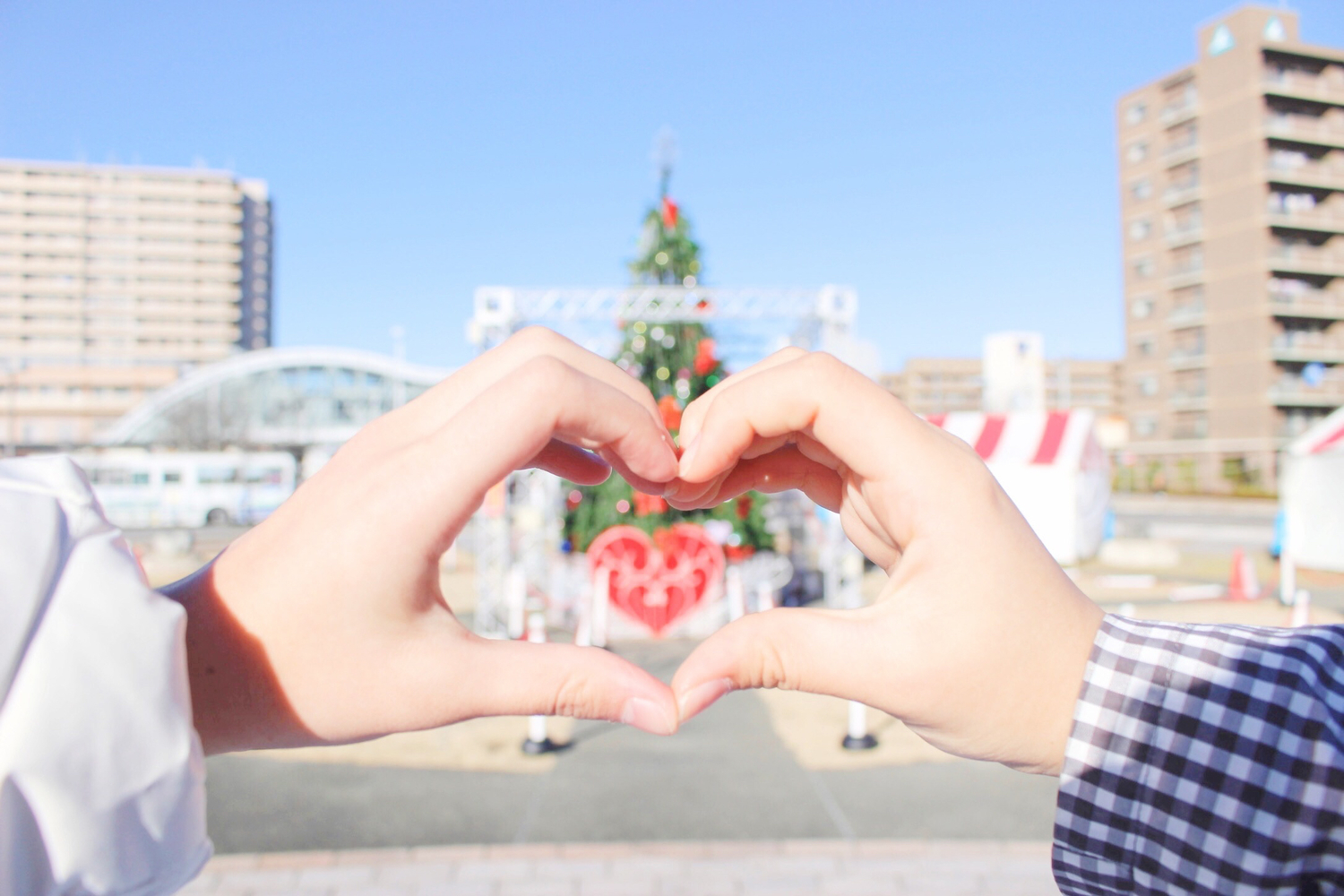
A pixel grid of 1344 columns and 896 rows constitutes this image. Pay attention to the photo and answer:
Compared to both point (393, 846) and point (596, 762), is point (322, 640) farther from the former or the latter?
point (596, 762)

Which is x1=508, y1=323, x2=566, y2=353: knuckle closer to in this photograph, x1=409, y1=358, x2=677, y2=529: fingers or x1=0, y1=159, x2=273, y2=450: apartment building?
x1=409, y1=358, x2=677, y2=529: fingers

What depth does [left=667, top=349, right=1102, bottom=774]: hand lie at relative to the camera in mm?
1144

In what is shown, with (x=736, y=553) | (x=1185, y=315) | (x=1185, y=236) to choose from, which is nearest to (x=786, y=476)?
(x=736, y=553)

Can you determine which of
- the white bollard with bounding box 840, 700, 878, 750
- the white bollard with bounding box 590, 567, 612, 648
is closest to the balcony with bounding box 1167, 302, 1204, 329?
the white bollard with bounding box 590, 567, 612, 648

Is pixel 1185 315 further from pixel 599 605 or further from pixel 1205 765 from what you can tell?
pixel 1205 765

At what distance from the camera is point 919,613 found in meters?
1.14

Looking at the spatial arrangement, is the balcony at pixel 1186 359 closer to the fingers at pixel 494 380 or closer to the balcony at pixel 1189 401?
the balcony at pixel 1189 401

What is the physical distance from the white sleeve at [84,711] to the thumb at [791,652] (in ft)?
2.04

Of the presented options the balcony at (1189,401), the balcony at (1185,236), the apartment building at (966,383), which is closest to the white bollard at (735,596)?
the balcony at (1189,401)

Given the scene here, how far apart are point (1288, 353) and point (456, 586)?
45.4 m

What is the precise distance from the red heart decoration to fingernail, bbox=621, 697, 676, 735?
8183 mm

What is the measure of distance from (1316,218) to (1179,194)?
655 centimetres

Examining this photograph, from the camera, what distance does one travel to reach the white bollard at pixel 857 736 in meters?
5.61

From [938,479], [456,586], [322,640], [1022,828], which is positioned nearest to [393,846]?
[1022,828]
